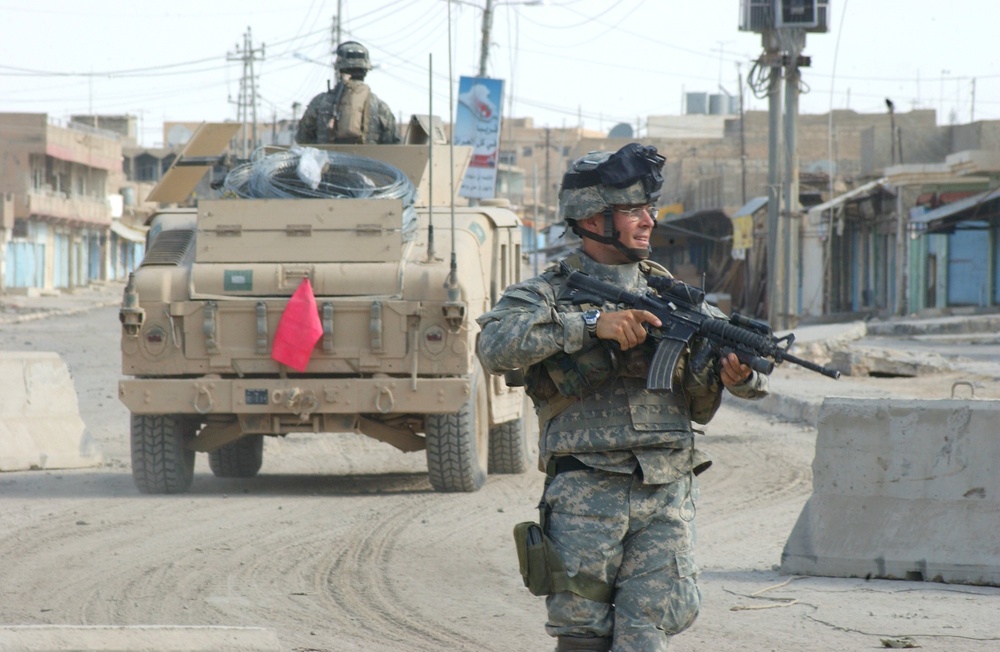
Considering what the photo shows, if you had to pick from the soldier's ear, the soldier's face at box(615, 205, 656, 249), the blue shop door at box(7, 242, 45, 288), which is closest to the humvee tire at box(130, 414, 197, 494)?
the soldier's ear

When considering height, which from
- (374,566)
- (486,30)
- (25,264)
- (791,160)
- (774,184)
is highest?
(486,30)

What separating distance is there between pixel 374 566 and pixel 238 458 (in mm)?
4293

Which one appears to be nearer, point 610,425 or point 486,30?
point 610,425

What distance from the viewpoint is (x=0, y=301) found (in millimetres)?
43531

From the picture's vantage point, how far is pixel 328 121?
10922mm

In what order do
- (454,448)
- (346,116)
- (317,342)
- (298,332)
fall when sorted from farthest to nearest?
(346,116)
(454,448)
(317,342)
(298,332)

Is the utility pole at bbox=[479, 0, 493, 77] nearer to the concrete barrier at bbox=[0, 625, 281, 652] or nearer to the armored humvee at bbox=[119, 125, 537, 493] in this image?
the armored humvee at bbox=[119, 125, 537, 493]

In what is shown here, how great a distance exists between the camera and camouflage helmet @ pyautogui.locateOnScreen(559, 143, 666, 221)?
399 cm

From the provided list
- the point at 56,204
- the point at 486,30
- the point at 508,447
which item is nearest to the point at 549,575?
the point at 508,447

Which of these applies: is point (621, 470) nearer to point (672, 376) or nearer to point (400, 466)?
point (672, 376)

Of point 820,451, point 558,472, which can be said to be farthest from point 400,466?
point 558,472

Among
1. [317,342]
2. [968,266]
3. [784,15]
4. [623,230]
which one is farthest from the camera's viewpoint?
[968,266]

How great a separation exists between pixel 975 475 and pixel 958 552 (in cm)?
35

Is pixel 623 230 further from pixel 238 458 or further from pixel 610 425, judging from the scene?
pixel 238 458
